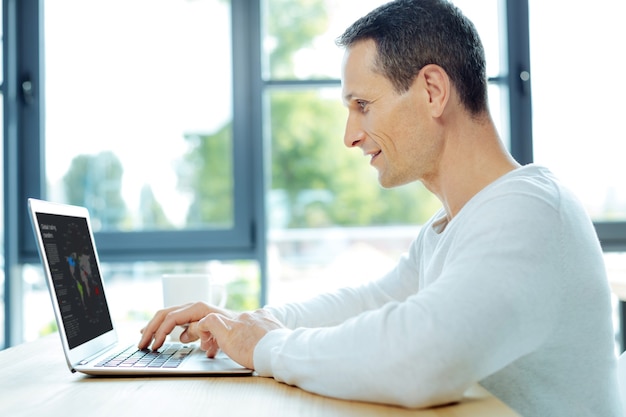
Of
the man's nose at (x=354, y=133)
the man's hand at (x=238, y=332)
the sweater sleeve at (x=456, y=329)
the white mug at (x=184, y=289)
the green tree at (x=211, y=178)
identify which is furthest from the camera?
the green tree at (x=211, y=178)

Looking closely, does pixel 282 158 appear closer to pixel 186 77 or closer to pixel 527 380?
pixel 186 77

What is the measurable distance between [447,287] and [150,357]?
1.75 feet

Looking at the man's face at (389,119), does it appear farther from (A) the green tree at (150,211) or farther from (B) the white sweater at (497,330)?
(A) the green tree at (150,211)

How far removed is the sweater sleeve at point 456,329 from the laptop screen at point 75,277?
36 centimetres

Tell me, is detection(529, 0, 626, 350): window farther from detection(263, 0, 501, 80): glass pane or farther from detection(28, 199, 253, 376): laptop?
detection(28, 199, 253, 376): laptop

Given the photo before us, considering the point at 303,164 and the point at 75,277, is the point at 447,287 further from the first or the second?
the point at 303,164

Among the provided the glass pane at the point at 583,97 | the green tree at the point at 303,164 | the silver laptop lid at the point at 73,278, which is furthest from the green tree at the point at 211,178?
the silver laptop lid at the point at 73,278

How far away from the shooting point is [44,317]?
121 inches

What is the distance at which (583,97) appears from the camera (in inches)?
120

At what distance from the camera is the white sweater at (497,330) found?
0.81 meters

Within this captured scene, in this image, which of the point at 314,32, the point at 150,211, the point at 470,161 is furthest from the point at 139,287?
the point at 470,161

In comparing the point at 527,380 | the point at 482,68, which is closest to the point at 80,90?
the point at 482,68

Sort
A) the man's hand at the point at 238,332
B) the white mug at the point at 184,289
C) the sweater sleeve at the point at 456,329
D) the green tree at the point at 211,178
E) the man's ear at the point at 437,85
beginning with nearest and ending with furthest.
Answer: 1. the sweater sleeve at the point at 456,329
2. the man's hand at the point at 238,332
3. the man's ear at the point at 437,85
4. the white mug at the point at 184,289
5. the green tree at the point at 211,178

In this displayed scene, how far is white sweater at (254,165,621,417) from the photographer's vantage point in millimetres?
807
